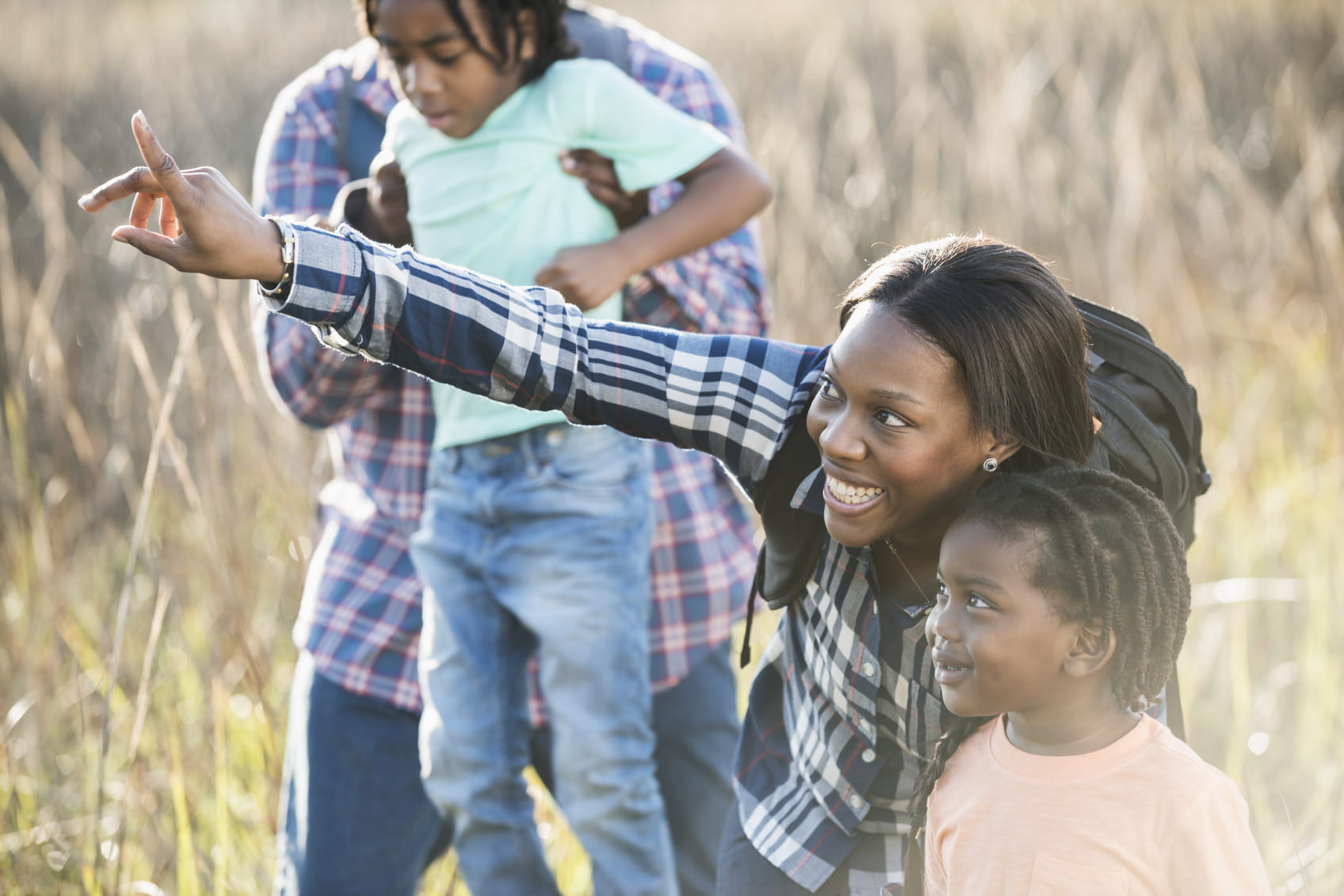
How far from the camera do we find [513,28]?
1.96 m

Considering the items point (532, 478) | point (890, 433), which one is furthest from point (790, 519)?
point (532, 478)

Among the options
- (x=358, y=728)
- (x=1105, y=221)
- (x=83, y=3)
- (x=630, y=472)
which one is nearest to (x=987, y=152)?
(x=1105, y=221)

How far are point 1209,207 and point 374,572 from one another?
10.3 feet

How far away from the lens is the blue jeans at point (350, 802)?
2068 mm

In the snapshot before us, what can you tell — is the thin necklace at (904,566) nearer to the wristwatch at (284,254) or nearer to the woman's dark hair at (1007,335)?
the woman's dark hair at (1007,335)

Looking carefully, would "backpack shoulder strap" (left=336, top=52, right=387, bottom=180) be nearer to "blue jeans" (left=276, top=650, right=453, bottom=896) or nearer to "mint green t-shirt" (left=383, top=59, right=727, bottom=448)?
"mint green t-shirt" (left=383, top=59, right=727, bottom=448)

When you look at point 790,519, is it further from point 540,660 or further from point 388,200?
point 388,200

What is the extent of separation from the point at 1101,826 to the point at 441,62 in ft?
4.44

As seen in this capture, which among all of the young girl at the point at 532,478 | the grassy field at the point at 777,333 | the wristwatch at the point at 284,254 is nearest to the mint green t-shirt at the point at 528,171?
the young girl at the point at 532,478

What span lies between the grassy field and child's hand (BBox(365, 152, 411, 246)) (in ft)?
0.98

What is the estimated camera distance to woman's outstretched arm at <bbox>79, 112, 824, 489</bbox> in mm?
1202

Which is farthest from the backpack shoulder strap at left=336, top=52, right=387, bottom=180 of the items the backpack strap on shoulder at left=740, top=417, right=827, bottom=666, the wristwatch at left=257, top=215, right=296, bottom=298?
the backpack strap on shoulder at left=740, top=417, right=827, bottom=666

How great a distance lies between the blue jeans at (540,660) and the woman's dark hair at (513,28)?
1.84 ft

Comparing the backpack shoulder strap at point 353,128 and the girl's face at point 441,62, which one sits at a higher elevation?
the girl's face at point 441,62
